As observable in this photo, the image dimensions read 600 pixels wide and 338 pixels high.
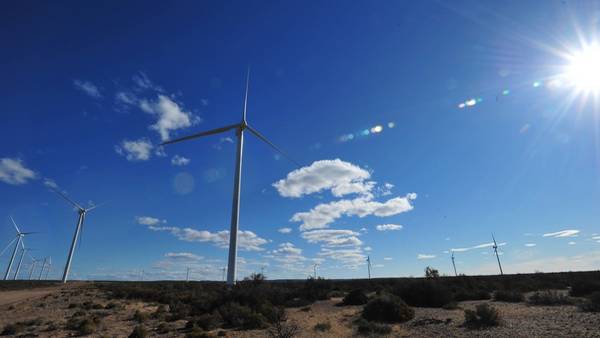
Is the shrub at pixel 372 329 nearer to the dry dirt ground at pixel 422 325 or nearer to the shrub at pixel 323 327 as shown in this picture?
the dry dirt ground at pixel 422 325

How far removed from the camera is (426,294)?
93.2ft

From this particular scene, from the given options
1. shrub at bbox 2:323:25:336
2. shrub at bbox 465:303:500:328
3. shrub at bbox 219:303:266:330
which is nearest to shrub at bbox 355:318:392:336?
shrub at bbox 465:303:500:328

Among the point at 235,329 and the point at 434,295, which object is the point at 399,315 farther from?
the point at 235,329

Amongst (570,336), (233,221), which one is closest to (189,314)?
(233,221)

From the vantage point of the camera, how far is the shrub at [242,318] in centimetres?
2131

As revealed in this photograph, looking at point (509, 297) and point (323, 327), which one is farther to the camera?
point (509, 297)

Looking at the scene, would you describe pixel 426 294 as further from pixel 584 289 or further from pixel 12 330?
pixel 12 330

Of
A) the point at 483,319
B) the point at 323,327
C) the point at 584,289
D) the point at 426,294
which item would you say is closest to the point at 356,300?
the point at 426,294

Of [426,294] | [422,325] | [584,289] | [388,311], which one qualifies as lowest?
[422,325]

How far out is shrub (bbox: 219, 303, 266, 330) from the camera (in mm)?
21312

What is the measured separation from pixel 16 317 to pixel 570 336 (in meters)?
41.0

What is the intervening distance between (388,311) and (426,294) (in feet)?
28.5

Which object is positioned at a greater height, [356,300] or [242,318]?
[356,300]

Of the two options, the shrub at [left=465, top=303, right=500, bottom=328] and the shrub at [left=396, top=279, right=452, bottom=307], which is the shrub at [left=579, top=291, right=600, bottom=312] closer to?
the shrub at [left=465, top=303, right=500, bottom=328]
